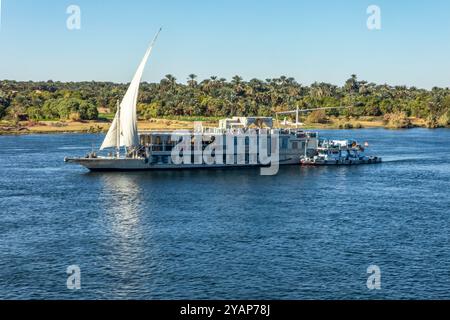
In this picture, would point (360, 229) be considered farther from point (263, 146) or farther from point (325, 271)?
point (263, 146)

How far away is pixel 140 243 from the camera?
50156mm

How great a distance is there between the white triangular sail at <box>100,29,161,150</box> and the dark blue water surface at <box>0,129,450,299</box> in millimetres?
6328

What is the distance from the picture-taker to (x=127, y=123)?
310 ft

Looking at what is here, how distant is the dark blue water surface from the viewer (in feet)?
133

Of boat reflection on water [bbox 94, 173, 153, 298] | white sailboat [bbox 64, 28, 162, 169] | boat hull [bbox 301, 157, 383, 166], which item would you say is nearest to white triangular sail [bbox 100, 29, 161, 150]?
white sailboat [bbox 64, 28, 162, 169]

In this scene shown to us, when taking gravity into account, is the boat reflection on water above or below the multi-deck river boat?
below

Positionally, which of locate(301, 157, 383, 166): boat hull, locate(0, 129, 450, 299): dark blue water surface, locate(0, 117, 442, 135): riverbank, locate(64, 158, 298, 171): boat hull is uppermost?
locate(0, 117, 442, 135): riverbank

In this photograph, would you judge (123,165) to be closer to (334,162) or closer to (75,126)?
(334,162)

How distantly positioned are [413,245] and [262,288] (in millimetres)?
14883

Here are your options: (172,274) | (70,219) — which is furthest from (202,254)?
(70,219)

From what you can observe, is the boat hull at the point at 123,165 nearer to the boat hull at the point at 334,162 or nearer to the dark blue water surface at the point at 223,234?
the dark blue water surface at the point at 223,234

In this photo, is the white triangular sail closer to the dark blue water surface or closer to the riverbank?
the dark blue water surface

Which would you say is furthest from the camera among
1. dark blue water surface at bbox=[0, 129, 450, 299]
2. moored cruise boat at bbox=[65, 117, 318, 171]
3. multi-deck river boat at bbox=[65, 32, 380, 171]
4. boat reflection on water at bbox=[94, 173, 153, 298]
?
multi-deck river boat at bbox=[65, 32, 380, 171]

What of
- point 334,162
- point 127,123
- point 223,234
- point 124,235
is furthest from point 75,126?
point 223,234
